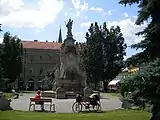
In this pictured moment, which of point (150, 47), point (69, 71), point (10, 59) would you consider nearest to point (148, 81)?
point (150, 47)

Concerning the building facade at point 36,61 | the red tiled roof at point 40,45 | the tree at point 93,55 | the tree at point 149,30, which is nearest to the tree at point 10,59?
the tree at point 93,55

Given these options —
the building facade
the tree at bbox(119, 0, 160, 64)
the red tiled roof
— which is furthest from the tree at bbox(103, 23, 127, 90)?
the tree at bbox(119, 0, 160, 64)

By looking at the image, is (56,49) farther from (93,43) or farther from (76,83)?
(76,83)

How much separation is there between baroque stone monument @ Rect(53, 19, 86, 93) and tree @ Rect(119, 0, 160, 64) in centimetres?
4365

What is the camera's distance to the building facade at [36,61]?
11875cm

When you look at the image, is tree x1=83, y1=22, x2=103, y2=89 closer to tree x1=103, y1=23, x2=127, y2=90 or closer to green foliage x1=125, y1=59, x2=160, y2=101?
tree x1=103, y1=23, x2=127, y2=90

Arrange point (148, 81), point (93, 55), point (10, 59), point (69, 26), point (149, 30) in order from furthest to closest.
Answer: point (93, 55) < point (10, 59) < point (69, 26) < point (149, 30) < point (148, 81)

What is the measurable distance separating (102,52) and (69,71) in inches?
1269

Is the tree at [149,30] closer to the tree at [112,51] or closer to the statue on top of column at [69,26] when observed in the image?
the statue on top of column at [69,26]

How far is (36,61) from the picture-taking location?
401 ft

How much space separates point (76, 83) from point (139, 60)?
148 ft

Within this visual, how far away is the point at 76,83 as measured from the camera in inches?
2282

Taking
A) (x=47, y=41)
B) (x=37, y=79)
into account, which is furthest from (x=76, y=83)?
(x=47, y=41)

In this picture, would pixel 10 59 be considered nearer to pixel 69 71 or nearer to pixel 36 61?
pixel 69 71
